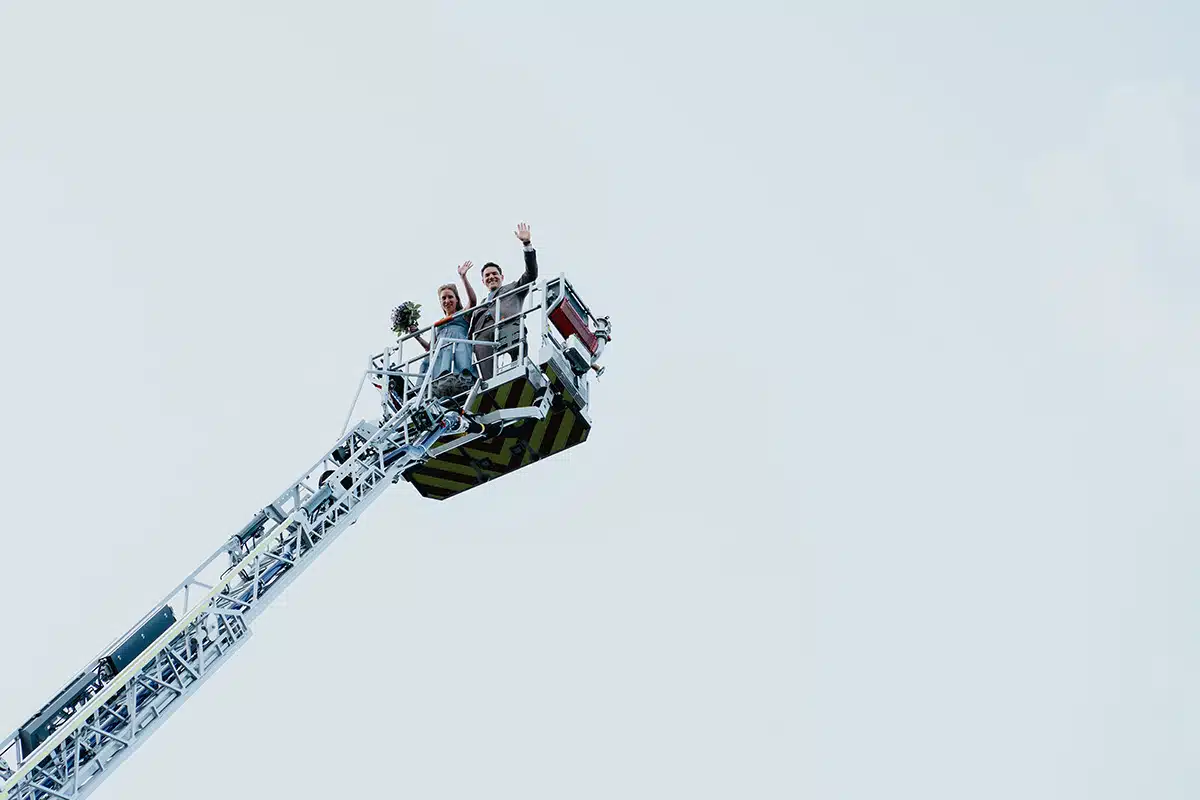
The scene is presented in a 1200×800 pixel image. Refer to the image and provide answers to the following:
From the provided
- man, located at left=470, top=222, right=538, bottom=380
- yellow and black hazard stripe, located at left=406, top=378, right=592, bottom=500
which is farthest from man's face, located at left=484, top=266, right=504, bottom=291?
yellow and black hazard stripe, located at left=406, top=378, right=592, bottom=500

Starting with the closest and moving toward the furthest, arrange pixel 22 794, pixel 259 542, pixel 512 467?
pixel 22 794, pixel 259 542, pixel 512 467

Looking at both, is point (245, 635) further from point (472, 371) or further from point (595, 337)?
point (595, 337)

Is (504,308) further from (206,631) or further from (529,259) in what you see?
(206,631)

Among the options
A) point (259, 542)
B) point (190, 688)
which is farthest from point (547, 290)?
point (190, 688)

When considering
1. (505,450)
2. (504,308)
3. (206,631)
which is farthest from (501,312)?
(206,631)

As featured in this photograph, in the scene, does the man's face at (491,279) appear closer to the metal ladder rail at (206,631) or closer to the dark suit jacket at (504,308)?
the dark suit jacket at (504,308)
